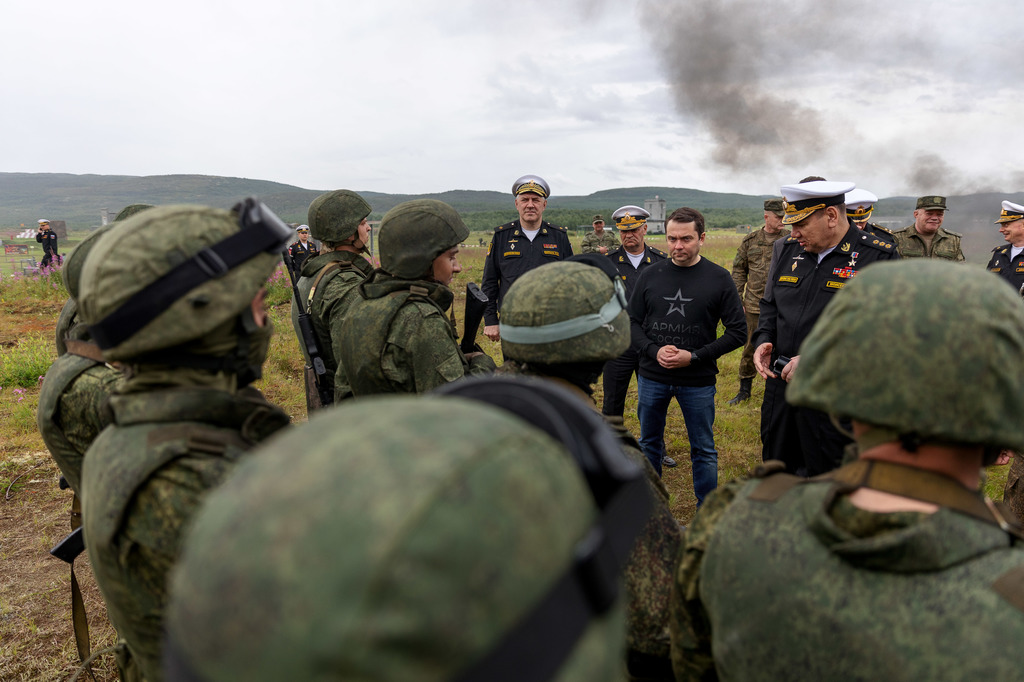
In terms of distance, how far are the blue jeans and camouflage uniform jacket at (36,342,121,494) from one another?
11.8ft

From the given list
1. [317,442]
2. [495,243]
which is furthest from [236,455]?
[495,243]

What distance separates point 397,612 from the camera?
634mm

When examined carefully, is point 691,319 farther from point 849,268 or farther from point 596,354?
point 596,354

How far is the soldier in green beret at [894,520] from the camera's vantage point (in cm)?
116

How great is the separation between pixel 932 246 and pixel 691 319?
21.4 ft

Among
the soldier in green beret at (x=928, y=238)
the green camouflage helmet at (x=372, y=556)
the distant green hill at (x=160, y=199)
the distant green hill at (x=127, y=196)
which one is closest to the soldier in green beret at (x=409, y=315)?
the green camouflage helmet at (x=372, y=556)

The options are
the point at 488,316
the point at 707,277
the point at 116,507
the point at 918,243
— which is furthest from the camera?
the point at 918,243

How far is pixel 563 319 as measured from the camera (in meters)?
2.22

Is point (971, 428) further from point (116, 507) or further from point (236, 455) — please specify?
point (116, 507)

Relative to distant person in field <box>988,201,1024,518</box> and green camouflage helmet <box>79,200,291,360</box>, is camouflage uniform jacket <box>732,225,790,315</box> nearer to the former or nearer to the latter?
distant person in field <box>988,201,1024,518</box>

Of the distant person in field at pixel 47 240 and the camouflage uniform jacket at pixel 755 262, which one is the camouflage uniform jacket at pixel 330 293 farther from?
the distant person in field at pixel 47 240

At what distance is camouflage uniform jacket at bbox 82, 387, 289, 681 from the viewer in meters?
1.43

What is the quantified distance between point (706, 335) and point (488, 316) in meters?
2.23

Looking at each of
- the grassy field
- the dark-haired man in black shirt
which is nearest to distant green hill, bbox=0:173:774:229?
the grassy field
